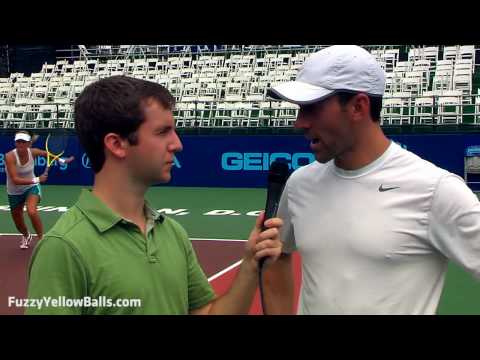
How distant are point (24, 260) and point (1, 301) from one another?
2186mm

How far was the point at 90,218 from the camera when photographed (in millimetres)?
1856

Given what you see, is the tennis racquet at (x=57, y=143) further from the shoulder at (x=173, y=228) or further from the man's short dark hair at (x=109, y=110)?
the man's short dark hair at (x=109, y=110)

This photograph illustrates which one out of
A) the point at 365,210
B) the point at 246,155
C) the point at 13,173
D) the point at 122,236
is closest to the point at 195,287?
the point at 122,236

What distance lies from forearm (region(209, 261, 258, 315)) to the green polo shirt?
0.14 metres

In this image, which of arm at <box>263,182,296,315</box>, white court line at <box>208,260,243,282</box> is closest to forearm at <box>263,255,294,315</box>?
arm at <box>263,182,296,315</box>

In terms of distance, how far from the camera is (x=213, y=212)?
12594mm

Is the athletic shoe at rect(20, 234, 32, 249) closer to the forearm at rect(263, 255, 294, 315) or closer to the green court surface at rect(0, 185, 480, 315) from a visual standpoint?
the green court surface at rect(0, 185, 480, 315)

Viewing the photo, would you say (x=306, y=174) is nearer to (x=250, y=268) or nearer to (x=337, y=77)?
(x=337, y=77)

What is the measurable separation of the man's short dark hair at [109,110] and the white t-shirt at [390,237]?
0.84 m

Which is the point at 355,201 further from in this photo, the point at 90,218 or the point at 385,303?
the point at 90,218

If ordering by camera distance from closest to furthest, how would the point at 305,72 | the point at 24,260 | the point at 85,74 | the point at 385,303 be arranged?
the point at 385,303
the point at 305,72
the point at 24,260
the point at 85,74

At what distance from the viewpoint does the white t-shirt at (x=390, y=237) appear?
216cm
